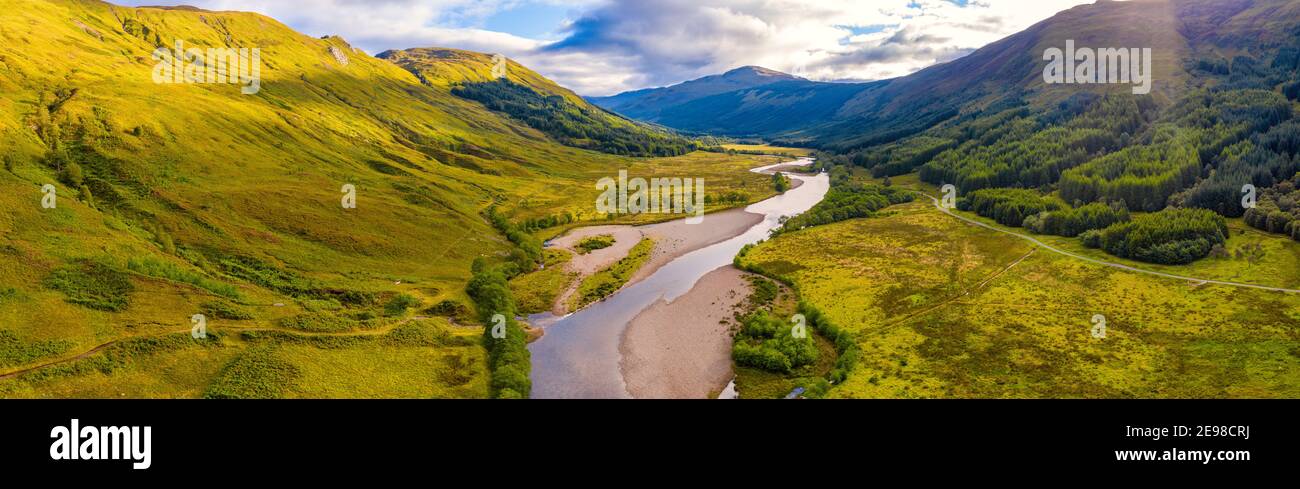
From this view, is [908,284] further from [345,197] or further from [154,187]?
[154,187]

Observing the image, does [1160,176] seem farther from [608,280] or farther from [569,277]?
[569,277]

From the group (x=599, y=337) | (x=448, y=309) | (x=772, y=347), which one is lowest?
(x=599, y=337)

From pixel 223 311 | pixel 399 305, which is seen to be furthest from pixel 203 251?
pixel 399 305

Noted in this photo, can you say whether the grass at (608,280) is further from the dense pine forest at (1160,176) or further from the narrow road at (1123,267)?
the dense pine forest at (1160,176)

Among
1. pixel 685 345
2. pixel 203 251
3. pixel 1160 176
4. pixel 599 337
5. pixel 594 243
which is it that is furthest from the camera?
pixel 1160 176

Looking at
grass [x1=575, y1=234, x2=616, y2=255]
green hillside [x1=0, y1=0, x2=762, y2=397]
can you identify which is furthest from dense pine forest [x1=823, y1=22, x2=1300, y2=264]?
green hillside [x1=0, y1=0, x2=762, y2=397]

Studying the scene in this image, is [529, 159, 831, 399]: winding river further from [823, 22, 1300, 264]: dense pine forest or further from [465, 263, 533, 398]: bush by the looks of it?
[823, 22, 1300, 264]: dense pine forest

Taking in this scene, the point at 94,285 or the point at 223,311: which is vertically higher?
the point at 94,285
